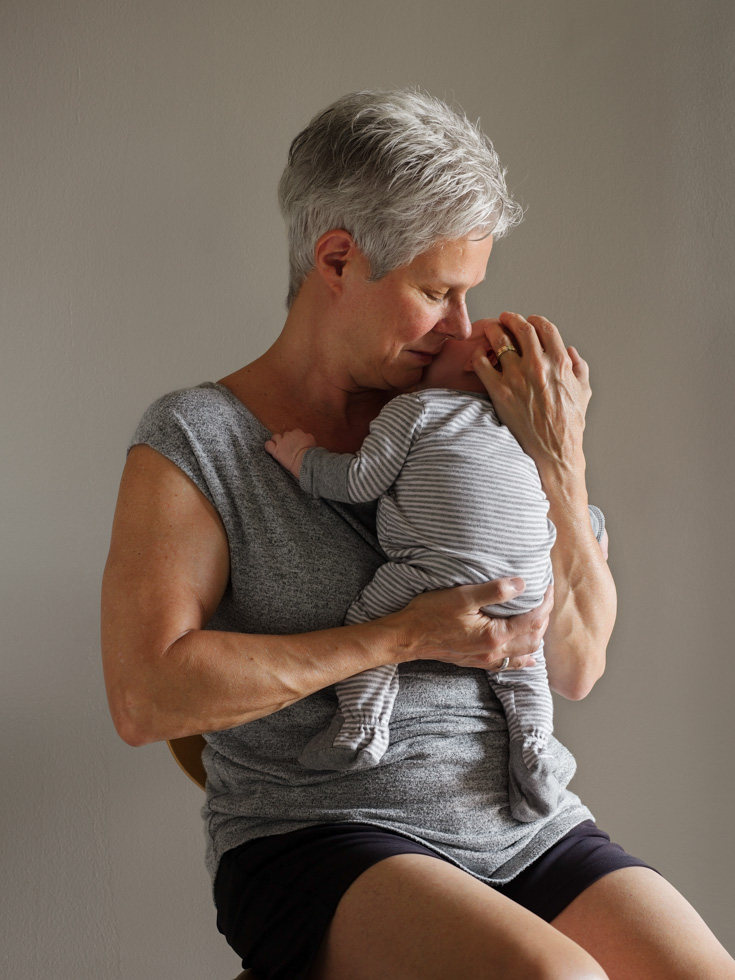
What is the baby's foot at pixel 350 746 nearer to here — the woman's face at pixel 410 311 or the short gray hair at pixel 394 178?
the woman's face at pixel 410 311

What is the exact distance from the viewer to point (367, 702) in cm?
125

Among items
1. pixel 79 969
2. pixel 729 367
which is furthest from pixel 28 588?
pixel 729 367

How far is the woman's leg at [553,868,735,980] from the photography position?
46.5 inches

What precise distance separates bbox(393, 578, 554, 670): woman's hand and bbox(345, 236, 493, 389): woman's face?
1.21ft

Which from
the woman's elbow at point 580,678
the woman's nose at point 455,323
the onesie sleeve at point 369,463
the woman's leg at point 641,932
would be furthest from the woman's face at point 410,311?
the woman's leg at point 641,932

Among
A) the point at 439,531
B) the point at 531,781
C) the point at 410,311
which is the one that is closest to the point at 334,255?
the point at 410,311

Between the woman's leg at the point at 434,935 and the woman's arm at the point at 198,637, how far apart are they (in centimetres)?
25

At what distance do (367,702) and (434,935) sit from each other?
306 millimetres

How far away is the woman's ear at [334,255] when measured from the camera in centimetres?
138

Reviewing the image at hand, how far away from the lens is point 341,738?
4.00ft

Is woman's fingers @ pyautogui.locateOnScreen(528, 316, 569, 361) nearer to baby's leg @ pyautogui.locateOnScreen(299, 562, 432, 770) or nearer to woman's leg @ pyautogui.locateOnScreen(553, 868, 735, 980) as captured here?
baby's leg @ pyautogui.locateOnScreen(299, 562, 432, 770)

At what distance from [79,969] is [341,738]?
1200 millimetres

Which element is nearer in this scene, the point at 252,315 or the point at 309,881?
the point at 309,881

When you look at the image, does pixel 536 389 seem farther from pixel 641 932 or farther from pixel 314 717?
pixel 641 932
